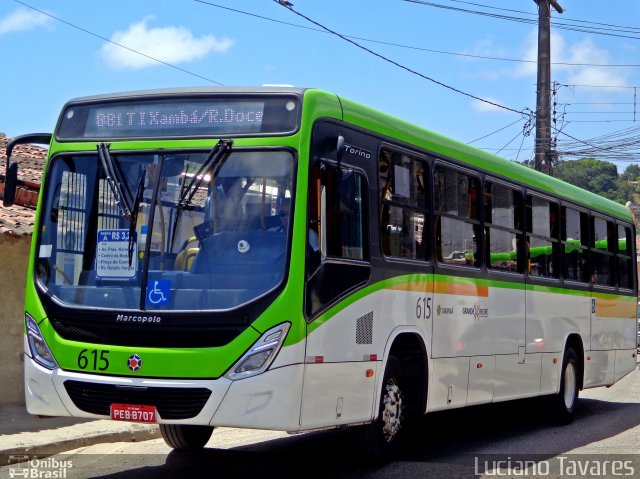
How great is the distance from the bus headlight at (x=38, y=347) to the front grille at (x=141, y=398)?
0.26 meters

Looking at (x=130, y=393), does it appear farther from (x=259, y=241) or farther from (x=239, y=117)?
(x=239, y=117)

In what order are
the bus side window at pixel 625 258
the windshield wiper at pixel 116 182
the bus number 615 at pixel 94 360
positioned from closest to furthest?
the bus number 615 at pixel 94 360 < the windshield wiper at pixel 116 182 < the bus side window at pixel 625 258

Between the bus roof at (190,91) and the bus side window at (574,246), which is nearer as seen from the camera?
the bus roof at (190,91)

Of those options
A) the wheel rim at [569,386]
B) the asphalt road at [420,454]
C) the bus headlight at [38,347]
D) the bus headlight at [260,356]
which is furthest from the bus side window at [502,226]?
the bus headlight at [38,347]

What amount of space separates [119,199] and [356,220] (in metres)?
1.98

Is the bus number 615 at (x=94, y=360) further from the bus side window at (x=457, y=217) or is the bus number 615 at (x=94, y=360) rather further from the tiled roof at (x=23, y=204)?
the tiled roof at (x=23, y=204)

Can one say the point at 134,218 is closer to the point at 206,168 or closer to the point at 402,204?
the point at 206,168

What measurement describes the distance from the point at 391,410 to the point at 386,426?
0.50ft

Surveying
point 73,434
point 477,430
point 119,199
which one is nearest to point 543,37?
point 477,430

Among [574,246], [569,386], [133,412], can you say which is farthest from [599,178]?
[133,412]

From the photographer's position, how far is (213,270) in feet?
26.0

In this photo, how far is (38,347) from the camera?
8.38 m

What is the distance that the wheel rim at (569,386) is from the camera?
14.4 metres

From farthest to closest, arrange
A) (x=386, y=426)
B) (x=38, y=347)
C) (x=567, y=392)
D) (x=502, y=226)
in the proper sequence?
(x=567, y=392) → (x=502, y=226) → (x=386, y=426) → (x=38, y=347)
